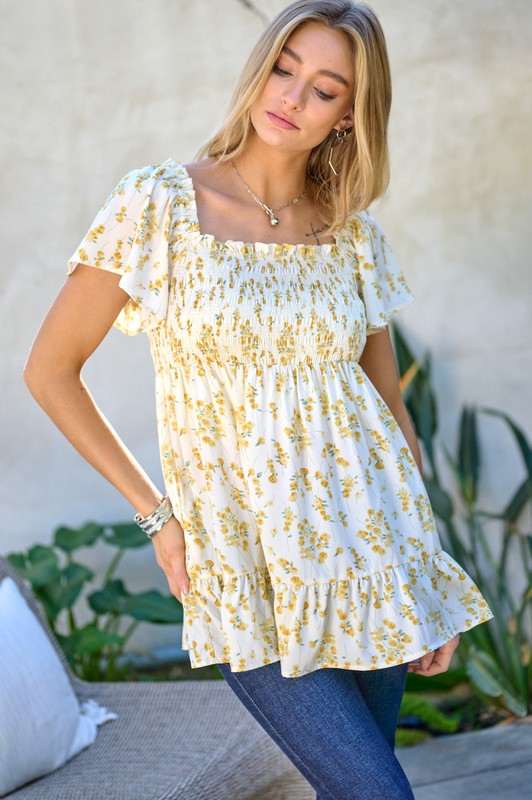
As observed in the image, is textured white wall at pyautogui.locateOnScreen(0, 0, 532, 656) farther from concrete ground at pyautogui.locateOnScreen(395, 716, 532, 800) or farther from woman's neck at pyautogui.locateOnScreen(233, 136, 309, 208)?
woman's neck at pyautogui.locateOnScreen(233, 136, 309, 208)

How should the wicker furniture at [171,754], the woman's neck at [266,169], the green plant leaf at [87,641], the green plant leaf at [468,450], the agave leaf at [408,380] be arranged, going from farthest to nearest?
1. the green plant leaf at [468,450]
2. the agave leaf at [408,380]
3. the green plant leaf at [87,641]
4. the wicker furniture at [171,754]
5. the woman's neck at [266,169]

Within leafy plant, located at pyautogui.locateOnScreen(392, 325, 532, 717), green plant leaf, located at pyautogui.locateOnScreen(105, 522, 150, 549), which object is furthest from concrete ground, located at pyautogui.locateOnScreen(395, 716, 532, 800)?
green plant leaf, located at pyautogui.locateOnScreen(105, 522, 150, 549)

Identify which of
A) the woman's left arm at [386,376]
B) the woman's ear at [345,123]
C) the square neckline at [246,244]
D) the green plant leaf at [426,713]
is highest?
the woman's ear at [345,123]

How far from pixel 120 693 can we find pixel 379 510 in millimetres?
1629

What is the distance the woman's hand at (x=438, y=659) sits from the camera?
206cm

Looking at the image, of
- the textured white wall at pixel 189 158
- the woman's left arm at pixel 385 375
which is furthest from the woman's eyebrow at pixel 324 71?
the textured white wall at pixel 189 158

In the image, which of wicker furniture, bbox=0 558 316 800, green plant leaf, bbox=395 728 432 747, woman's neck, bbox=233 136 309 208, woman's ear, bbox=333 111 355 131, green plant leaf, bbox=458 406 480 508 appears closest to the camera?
woman's neck, bbox=233 136 309 208

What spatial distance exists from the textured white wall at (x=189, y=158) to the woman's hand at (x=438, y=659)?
6.77ft

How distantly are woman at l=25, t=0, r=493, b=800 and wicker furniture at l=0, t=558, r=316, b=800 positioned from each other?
76cm

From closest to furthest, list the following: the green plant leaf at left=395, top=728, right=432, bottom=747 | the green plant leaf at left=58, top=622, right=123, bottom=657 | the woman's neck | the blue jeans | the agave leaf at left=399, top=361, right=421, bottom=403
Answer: the blue jeans, the woman's neck, the green plant leaf at left=58, top=622, right=123, bottom=657, the green plant leaf at left=395, top=728, right=432, bottom=747, the agave leaf at left=399, top=361, right=421, bottom=403

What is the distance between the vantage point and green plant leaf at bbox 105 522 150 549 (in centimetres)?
376

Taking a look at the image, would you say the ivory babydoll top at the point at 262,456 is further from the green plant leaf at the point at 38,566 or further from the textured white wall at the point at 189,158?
the textured white wall at the point at 189,158

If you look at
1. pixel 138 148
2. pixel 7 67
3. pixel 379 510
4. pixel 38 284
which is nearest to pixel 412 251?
pixel 138 148

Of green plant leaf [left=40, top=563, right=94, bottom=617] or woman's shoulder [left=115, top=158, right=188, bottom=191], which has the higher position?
woman's shoulder [left=115, top=158, right=188, bottom=191]
